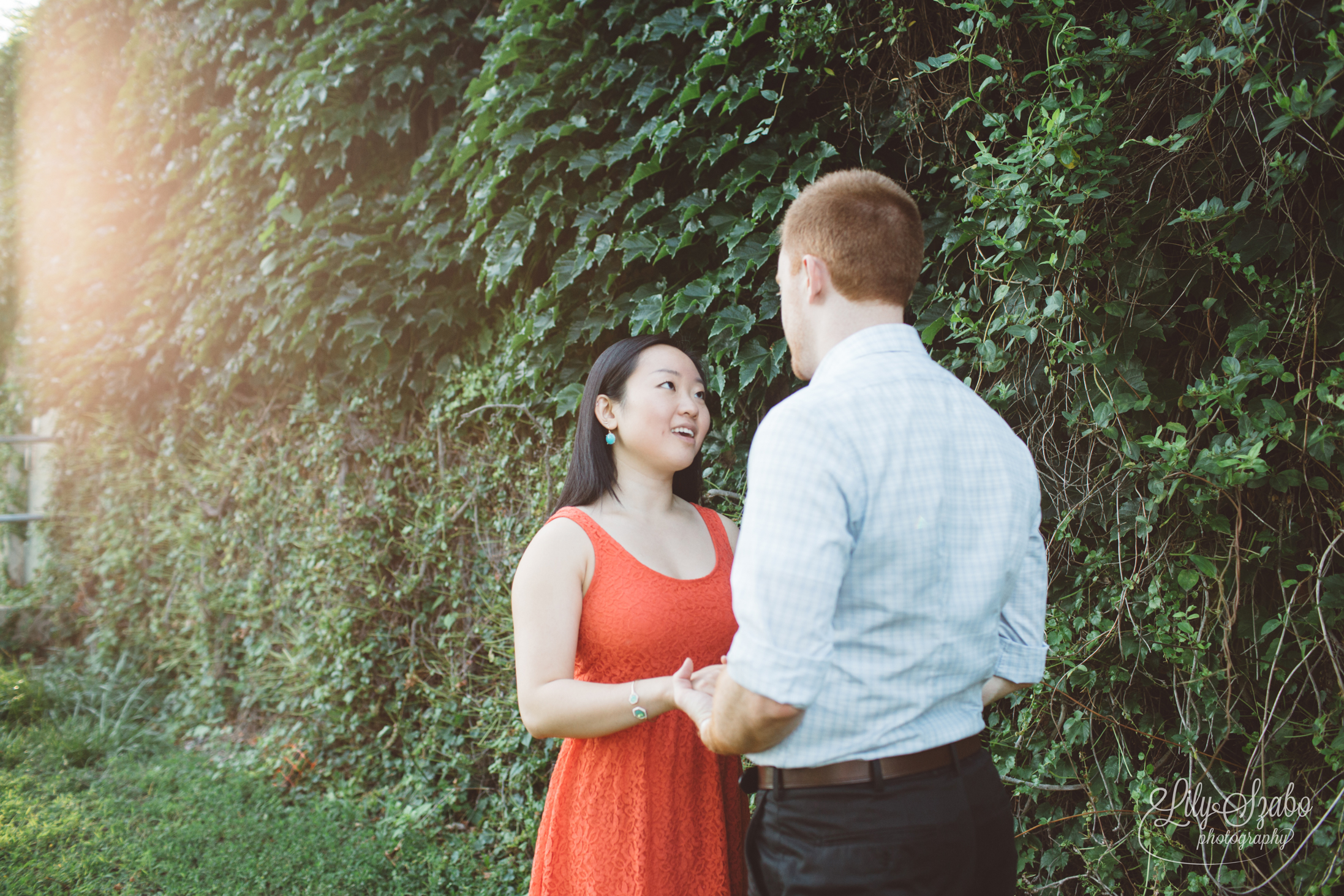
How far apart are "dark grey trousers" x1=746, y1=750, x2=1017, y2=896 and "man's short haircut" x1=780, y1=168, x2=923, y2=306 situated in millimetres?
822

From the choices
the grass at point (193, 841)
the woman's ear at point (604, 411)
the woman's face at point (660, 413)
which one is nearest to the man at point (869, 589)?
the woman's face at point (660, 413)

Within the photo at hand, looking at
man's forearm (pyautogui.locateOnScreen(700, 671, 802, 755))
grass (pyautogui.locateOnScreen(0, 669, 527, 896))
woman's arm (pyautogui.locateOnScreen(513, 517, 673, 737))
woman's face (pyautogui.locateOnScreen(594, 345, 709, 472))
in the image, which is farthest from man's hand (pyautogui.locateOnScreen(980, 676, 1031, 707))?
grass (pyautogui.locateOnScreen(0, 669, 527, 896))

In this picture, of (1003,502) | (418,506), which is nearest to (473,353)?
(418,506)

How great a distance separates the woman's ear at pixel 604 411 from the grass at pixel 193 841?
7.25 feet

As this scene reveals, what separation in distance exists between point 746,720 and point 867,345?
64cm

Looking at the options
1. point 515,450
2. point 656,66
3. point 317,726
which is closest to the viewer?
point 656,66

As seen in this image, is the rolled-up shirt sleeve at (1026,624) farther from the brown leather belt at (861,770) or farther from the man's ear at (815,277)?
the man's ear at (815,277)

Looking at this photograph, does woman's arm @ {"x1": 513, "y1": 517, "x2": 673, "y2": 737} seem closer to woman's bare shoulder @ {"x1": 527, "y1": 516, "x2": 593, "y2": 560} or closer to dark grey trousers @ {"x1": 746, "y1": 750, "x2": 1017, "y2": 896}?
woman's bare shoulder @ {"x1": 527, "y1": 516, "x2": 593, "y2": 560}

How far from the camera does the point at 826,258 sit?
4.44 ft

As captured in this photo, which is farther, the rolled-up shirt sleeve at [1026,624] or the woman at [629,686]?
the woman at [629,686]

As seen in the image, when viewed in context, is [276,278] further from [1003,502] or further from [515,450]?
[1003,502]

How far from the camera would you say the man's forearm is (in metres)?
1.18

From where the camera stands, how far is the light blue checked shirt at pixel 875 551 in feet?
3.75

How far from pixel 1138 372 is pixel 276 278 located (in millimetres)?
4604
